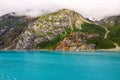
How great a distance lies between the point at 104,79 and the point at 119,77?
8920mm

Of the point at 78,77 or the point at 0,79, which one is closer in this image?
the point at 0,79

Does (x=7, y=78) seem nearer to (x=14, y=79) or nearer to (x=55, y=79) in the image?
(x=14, y=79)

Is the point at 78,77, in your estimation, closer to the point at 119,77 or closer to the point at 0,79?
the point at 119,77

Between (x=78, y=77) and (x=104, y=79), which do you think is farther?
(x=78, y=77)

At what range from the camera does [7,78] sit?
4840 inches

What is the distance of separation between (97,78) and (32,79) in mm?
26153

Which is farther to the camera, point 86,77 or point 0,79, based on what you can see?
point 86,77

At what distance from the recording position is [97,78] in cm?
12231

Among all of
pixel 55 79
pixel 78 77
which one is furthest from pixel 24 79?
pixel 78 77

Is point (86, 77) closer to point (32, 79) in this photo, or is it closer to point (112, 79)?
point (112, 79)

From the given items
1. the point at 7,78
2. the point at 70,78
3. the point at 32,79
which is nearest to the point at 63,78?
the point at 70,78

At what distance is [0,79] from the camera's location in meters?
119

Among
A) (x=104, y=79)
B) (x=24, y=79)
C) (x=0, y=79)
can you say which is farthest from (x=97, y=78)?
(x=0, y=79)

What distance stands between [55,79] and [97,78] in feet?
55.8
